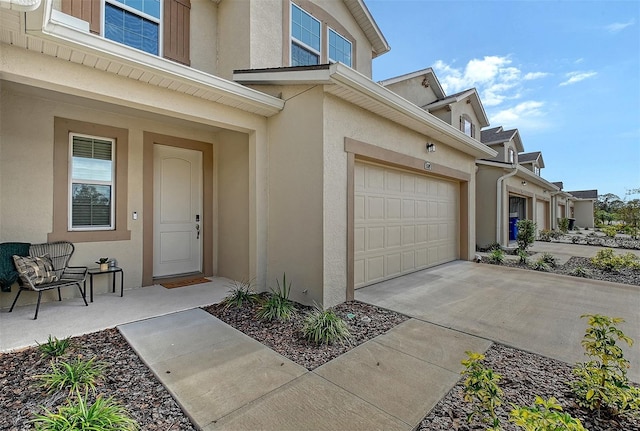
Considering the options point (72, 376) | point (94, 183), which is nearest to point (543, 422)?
point (72, 376)

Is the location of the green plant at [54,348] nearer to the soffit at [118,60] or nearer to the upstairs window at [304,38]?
the soffit at [118,60]

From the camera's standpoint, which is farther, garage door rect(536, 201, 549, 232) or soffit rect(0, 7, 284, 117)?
garage door rect(536, 201, 549, 232)

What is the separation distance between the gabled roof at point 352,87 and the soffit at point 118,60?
533 millimetres

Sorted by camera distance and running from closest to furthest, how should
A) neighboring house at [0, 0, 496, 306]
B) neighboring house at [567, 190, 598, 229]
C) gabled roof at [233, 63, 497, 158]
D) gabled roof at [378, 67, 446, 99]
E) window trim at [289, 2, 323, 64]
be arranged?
neighboring house at [0, 0, 496, 306] < gabled roof at [233, 63, 497, 158] < window trim at [289, 2, 323, 64] < gabled roof at [378, 67, 446, 99] < neighboring house at [567, 190, 598, 229]

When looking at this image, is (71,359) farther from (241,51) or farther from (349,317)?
(241,51)

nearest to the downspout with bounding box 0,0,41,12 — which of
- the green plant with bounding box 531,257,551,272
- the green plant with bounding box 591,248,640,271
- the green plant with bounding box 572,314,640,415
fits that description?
the green plant with bounding box 572,314,640,415

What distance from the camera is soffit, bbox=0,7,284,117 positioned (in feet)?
9.80

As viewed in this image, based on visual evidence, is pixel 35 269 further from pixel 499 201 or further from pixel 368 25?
pixel 499 201

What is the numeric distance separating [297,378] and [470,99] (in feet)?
45.5

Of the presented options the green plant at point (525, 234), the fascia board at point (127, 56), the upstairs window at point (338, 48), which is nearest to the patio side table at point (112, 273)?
the fascia board at point (127, 56)

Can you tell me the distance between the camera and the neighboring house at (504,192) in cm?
1225

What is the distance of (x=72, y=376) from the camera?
2.54 metres

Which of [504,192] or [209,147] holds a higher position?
[209,147]

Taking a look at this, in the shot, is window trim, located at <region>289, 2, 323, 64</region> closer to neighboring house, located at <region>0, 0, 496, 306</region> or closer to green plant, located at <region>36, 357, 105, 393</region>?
neighboring house, located at <region>0, 0, 496, 306</region>
